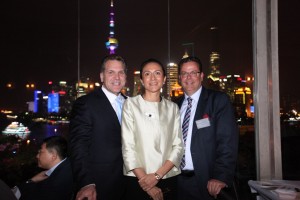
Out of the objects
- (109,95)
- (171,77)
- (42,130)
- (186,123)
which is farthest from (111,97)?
(42,130)

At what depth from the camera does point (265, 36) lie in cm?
246

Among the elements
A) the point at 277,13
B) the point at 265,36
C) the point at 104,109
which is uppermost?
the point at 277,13

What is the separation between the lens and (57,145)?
7.43 ft

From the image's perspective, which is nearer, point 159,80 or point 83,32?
point 159,80

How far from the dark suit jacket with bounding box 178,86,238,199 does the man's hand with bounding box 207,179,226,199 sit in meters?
0.05

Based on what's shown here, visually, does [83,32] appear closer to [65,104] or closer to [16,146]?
[16,146]

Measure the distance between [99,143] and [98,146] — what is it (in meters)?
0.02

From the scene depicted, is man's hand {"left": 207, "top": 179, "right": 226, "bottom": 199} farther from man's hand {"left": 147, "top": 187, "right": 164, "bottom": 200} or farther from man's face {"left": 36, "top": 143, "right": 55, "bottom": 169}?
man's face {"left": 36, "top": 143, "right": 55, "bottom": 169}

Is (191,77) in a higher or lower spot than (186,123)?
higher

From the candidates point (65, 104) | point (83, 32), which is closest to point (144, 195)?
point (83, 32)

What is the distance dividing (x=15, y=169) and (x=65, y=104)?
321 centimetres

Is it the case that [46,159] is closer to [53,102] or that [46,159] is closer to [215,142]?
[215,142]

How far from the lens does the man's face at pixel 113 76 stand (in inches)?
77.0

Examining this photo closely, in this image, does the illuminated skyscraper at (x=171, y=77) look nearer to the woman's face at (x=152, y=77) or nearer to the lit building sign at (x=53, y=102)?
the woman's face at (x=152, y=77)
